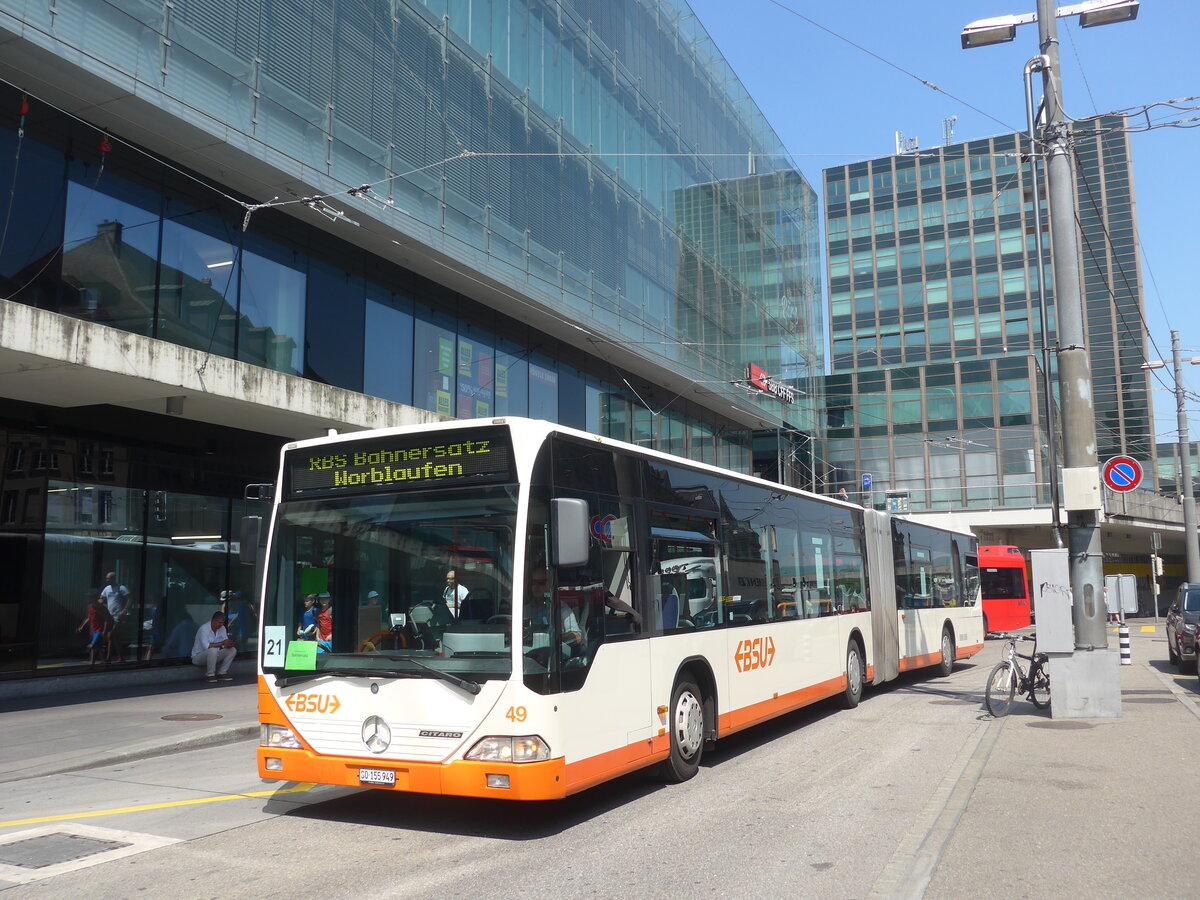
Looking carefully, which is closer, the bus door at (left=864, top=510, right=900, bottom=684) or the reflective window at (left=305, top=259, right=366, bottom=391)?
the bus door at (left=864, top=510, right=900, bottom=684)

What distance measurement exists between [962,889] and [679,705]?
11.9 feet

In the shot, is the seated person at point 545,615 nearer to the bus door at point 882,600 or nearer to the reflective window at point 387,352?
the bus door at point 882,600

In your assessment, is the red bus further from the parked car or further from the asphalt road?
the asphalt road

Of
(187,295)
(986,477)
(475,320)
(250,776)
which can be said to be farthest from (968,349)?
(250,776)

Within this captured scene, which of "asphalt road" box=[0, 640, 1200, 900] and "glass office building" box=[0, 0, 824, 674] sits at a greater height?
"glass office building" box=[0, 0, 824, 674]

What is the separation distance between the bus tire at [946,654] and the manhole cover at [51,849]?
51.9 ft

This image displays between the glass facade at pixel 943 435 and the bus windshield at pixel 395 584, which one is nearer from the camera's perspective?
the bus windshield at pixel 395 584

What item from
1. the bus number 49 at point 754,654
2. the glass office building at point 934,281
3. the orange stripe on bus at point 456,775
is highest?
the glass office building at point 934,281

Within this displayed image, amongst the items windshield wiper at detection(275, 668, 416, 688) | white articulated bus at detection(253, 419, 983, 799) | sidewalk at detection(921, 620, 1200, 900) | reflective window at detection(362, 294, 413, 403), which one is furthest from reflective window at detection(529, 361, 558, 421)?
windshield wiper at detection(275, 668, 416, 688)

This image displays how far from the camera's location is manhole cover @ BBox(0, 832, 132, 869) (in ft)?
21.6

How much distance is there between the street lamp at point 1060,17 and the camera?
12977 mm

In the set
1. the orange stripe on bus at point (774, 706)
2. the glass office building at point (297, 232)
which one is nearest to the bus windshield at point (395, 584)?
the orange stripe on bus at point (774, 706)

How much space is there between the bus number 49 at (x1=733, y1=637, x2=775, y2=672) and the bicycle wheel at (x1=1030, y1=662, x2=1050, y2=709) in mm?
4126

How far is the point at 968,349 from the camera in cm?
8925
